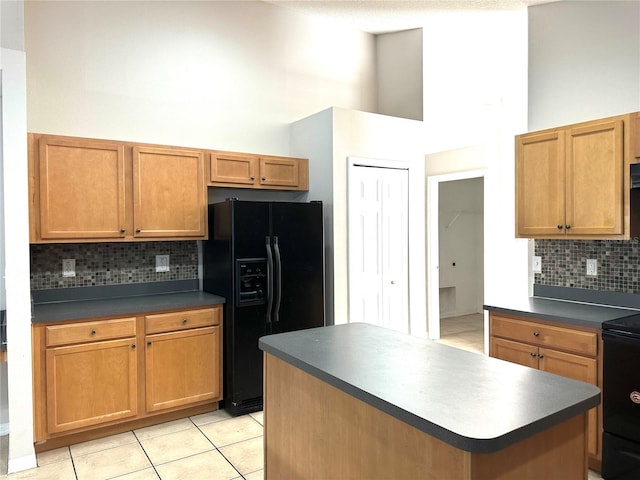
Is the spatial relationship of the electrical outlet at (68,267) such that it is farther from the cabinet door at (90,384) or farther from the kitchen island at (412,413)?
the kitchen island at (412,413)

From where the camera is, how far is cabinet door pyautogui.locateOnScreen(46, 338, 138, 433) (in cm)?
291

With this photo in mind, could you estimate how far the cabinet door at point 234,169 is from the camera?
3.78 meters

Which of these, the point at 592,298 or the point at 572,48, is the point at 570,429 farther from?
the point at 572,48

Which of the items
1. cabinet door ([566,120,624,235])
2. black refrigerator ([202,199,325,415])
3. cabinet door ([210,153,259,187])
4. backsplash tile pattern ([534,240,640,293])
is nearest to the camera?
cabinet door ([566,120,624,235])

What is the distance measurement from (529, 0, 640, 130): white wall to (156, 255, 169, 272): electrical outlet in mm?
3255

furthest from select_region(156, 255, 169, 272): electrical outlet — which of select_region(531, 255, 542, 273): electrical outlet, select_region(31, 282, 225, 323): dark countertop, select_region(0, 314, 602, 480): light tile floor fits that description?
select_region(531, 255, 542, 273): electrical outlet

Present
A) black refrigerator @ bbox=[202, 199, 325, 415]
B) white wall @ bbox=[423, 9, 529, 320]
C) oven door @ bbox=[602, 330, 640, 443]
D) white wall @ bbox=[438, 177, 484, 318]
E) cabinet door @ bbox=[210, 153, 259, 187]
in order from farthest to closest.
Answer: white wall @ bbox=[438, 177, 484, 318] < white wall @ bbox=[423, 9, 529, 320] < cabinet door @ bbox=[210, 153, 259, 187] < black refrigerator @ bbox=[202, 199, 325, 415] < oven door @ bbox=[602, 330, 640, 443]

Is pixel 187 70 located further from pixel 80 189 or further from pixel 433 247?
pixel 433 247

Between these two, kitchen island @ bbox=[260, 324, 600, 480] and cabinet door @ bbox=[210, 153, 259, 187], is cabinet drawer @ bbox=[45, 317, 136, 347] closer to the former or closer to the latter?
cabinet door @ bbox=[210, 153, 259, 187]

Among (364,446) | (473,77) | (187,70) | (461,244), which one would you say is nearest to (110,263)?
(187,70)

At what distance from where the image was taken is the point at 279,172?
4.13 metres

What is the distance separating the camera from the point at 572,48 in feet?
11.1

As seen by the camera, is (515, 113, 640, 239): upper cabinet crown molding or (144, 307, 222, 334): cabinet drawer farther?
(144, 307, 222, 334): cabinet drawer

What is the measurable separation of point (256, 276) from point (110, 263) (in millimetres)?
1197
